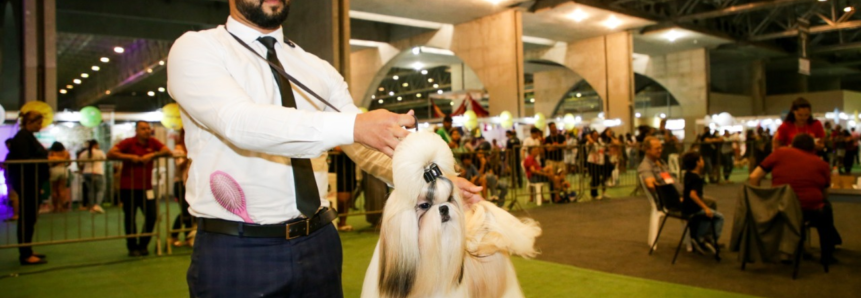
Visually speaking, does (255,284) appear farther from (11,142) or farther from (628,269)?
(11,142)

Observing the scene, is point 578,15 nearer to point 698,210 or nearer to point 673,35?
point 673,35

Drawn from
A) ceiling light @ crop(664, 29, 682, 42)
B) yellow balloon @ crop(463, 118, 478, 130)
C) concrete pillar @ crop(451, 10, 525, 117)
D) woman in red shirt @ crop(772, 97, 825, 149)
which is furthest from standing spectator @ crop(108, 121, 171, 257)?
ceiling light @ crop(664, 29, 682, 42)

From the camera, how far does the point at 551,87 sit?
104ft

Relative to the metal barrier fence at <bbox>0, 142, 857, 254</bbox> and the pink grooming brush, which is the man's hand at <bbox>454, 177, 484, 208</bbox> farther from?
the metal barrier fence at <bbox>0, 142, 857, 254</bbox>

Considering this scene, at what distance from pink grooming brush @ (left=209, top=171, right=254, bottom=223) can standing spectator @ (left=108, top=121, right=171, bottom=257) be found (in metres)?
6.37

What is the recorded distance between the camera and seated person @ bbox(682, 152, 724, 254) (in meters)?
6.46

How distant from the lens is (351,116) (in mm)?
1318

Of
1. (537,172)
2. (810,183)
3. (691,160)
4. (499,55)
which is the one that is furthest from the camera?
(499,55)

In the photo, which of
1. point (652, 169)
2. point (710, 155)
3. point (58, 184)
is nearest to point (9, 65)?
point (58, 184)

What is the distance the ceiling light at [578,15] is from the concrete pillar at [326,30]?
1003 centimetres

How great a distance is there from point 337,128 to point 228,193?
51 cm

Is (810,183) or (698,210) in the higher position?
(810,183)

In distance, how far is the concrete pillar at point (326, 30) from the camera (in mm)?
11031

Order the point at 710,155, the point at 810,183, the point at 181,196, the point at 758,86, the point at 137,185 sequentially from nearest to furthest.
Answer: the point at 810,183, the point at 137,185, the point at 181,196, the point at 710,155, the point at 758,86
